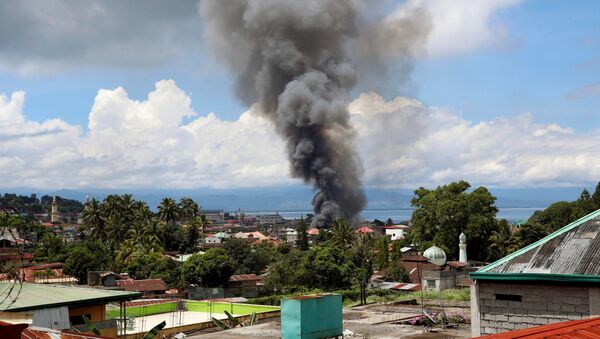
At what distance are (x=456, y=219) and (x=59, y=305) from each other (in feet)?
136

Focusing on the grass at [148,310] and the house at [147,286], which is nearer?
the grass at [148,310]

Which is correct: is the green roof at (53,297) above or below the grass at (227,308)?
above

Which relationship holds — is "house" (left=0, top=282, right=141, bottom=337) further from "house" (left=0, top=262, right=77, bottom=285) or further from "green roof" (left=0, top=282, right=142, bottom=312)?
"house" (left=0, top=262, right=77, bottom=285)

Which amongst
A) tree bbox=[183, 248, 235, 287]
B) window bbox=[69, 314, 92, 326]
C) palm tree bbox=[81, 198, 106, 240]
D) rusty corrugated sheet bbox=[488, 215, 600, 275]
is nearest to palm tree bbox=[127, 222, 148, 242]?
palm tree bbox=[81, 198, 106, 240]

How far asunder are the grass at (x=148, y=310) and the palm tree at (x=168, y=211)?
1583 inches

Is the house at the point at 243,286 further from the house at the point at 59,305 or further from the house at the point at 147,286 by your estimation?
the house at the point at 59,305

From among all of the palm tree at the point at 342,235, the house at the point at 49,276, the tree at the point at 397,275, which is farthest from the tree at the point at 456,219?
the house at the point at 49,276

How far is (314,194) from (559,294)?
85.3 metres

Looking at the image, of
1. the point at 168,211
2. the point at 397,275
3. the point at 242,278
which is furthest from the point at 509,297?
the point at 168,211

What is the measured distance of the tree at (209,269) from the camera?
43594 millimetres

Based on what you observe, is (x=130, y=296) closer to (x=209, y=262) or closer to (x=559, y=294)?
(x=559, y=294)

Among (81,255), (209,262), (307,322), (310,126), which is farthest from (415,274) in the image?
(310,126)

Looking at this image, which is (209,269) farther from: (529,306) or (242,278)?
(529,306)

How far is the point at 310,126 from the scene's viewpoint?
9125cm
